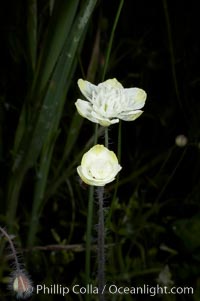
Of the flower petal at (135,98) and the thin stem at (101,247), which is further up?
the flower petal at (135,98)

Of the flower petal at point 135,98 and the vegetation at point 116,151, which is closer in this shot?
the flower petal at point 135,98

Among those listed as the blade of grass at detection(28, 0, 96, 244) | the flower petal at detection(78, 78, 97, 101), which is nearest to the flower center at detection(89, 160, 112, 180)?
the flower petal at detection(78, 78, 97, 101)

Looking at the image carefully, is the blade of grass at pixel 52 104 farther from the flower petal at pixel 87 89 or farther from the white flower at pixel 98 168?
the white flower at pixel 98 168

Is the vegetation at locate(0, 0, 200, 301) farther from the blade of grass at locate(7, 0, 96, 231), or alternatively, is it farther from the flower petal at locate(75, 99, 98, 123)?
the flower petal at locate(75, 99, 98, 123)

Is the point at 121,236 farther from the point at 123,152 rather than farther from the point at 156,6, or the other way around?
the point at 156,6

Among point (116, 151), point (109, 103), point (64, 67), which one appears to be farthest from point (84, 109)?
point (116, 151)

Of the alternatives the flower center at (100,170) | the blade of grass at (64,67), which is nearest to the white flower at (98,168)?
the flower center at (100,170)

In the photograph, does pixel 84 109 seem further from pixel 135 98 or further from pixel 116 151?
pixel 116 151
